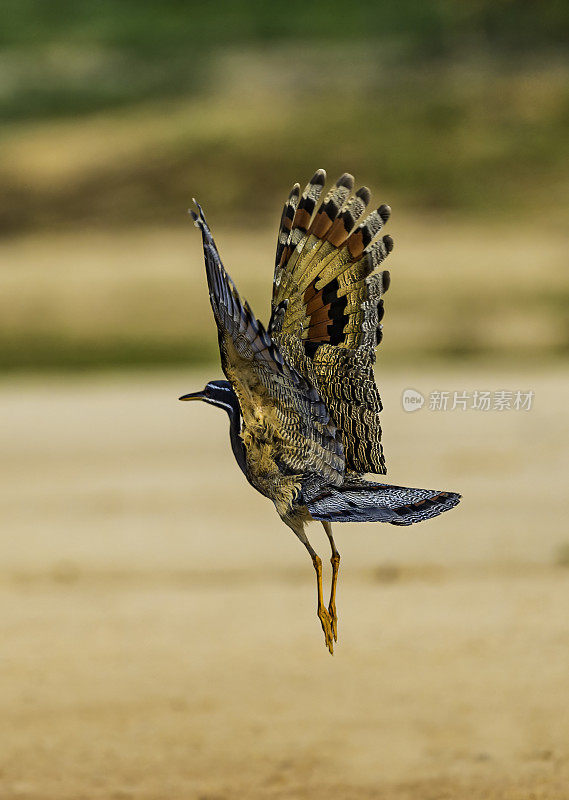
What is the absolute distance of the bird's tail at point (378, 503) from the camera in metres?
1.50

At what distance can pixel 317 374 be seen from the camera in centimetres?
174

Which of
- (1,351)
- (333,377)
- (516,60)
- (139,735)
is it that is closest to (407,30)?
(516,60)

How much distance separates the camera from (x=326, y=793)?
7.57 meters

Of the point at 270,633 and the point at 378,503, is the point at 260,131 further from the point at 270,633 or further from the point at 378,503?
the point at 378,503

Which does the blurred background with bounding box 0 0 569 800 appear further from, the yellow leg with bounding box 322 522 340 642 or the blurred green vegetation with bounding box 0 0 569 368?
the yellow leg with bounding box 322 522 340 642

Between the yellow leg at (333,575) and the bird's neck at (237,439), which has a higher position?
the bird's neck at (237,439)

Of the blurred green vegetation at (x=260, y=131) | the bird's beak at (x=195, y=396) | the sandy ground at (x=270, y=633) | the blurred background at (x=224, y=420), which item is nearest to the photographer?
the bird's beak at (x=195, y=396)

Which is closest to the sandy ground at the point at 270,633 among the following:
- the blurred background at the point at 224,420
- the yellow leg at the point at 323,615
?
the blurred background at the point at 224,420

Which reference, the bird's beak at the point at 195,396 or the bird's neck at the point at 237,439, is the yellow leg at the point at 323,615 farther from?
the bird's beak at the point at 195,396

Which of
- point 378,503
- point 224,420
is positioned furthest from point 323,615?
point 224,420

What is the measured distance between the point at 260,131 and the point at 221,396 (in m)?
30.6

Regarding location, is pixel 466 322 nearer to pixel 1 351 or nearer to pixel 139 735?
pixel 1 351

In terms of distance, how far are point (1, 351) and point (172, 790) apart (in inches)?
648

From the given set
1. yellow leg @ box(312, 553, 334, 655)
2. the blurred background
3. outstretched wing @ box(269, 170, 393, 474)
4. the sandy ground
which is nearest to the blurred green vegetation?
the blurred background
